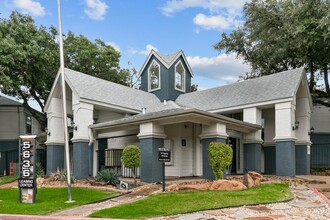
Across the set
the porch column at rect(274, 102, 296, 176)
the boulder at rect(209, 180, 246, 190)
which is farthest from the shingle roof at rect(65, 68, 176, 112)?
the boulder at rect(209, 180, 246, 190)

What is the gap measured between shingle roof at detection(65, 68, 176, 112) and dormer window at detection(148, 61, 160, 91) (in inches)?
97.8

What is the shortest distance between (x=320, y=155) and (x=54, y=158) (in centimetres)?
1869

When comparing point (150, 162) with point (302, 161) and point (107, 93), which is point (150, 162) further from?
point (302, 161)

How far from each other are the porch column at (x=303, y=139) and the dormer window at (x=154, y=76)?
32.2 ft

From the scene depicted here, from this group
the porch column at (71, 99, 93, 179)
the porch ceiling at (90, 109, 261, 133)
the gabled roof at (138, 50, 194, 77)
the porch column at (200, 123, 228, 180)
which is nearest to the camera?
the porch ceiling at (90, 109, 261, 133)

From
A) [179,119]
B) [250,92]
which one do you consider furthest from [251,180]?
[250,92]

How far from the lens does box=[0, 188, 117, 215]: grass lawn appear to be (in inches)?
382

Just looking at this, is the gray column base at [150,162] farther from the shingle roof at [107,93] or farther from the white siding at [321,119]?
the white siding at [321,119]

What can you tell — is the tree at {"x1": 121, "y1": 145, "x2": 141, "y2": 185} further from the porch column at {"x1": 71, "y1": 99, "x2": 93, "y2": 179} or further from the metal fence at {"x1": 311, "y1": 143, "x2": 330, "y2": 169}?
the metal fence at {"x1": 311, "y1": 143, "x2": 330, "y2": 169}

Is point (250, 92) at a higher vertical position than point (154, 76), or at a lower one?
lower

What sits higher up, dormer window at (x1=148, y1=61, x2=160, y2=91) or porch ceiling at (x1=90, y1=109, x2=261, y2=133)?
dormer window at (x1=148, y1=61, x2=160, y2=91)

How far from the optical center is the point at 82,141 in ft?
56.5

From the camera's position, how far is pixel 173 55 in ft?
81.8

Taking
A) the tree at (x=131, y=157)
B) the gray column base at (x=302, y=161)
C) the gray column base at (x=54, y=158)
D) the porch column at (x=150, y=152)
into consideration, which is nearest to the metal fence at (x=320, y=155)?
the gray column base at (x=302, y=161)
